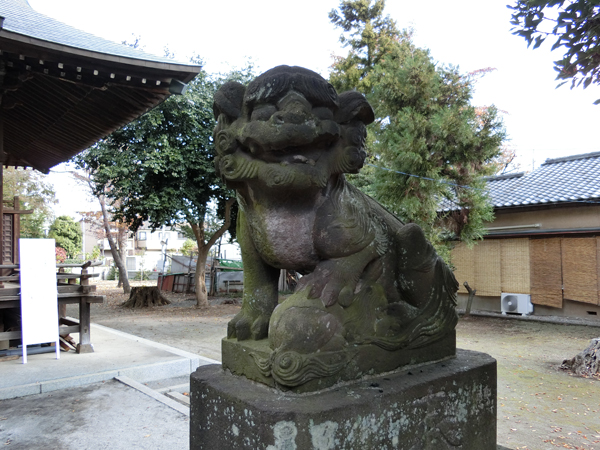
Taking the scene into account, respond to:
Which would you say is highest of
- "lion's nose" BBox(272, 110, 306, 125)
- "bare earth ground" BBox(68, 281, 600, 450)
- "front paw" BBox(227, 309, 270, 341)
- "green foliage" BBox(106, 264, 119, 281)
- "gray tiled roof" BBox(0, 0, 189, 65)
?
"gray tiled roof" BBox(0, 0, 189, 65)

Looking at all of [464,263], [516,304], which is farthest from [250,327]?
[464,263]

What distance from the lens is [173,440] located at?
3086 mm

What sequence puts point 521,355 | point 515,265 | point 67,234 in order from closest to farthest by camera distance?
point 521,355 < point 515,265 < point 67,234

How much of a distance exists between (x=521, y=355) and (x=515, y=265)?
4.44 metres

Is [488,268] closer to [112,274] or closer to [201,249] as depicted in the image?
[201,249]

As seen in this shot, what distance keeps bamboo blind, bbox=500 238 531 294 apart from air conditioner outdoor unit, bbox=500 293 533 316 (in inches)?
6.0

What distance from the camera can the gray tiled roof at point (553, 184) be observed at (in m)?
9.82

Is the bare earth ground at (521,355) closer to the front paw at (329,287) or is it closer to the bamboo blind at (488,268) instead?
the bamboo blind at (488,268)

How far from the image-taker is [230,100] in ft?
5.49

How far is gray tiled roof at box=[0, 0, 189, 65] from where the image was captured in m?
4.29

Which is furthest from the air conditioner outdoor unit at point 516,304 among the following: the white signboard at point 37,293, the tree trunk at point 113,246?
the tree trunk at point 113,246

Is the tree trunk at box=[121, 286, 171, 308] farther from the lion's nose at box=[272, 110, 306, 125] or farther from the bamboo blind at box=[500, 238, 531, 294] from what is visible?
the lion's nose at box=[272, 110, 306, 125]

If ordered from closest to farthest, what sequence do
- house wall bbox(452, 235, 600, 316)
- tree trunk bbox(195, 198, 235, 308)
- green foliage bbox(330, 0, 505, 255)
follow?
green foliage bbox(330, 0, 505, 255)
house wall bbox(452, 235, 600, 316)
tree trunk bbox(195, 198, 235, 308)

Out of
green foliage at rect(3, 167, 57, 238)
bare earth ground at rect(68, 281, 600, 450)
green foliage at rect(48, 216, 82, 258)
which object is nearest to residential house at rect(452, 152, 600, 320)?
bare earth ground at rect(68, 281, 600, 450)
